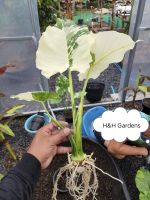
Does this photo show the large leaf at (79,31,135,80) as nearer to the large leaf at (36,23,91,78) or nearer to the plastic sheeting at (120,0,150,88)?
the large leaf at (36,23,91,78)

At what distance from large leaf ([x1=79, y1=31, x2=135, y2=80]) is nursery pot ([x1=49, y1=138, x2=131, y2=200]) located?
394 millimetres

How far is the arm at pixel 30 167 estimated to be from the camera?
60 centimetres

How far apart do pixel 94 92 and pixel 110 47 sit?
1.11 meters

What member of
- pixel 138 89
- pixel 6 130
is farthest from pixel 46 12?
pixel 6 130

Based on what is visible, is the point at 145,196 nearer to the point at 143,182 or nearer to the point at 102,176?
the point at 143,182

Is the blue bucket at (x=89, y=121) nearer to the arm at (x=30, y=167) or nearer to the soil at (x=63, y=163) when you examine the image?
the soil at (x=63, y=163)

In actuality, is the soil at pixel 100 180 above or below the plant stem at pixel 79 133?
below

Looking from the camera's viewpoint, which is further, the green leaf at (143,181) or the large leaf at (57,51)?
the green leaf at (143,181)

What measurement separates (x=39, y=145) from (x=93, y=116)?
2.49 ft

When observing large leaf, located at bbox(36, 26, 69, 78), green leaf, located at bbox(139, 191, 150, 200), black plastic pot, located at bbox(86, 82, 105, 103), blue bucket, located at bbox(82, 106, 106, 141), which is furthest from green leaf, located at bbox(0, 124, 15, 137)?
black plastic pot, located at bbox(86, 82, 105, 103)

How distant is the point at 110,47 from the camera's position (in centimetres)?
73

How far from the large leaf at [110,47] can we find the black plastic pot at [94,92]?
1.06 m

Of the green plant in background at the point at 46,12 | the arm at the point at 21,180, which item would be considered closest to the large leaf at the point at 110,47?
the arm at the point at 21,180

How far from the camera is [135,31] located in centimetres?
154
